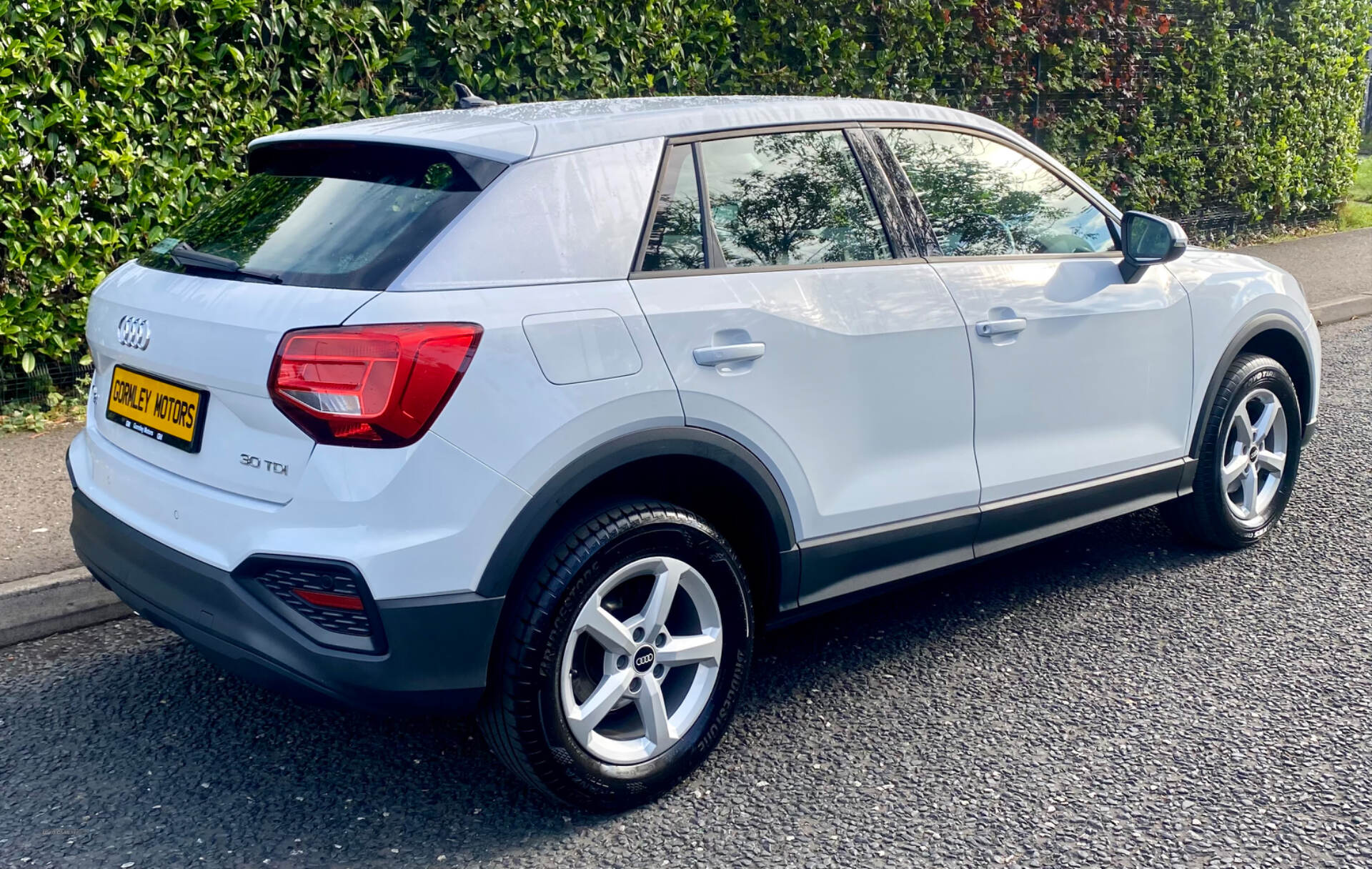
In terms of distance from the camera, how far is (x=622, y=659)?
3.00 meters

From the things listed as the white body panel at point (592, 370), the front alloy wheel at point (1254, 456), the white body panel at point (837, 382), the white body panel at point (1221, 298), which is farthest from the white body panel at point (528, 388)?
the front alloy wheel at point (1254, 456)

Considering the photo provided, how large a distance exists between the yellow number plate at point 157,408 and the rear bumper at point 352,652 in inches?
10.6

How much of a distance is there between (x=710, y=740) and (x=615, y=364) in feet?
3.41

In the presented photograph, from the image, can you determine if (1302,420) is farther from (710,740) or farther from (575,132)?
(575,132)

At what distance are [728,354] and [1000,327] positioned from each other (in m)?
1.05

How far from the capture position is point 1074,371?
12.8ft

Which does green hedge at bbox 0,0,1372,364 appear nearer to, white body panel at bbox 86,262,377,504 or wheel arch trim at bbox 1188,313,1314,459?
white body panel at bbox 86,262,377,504

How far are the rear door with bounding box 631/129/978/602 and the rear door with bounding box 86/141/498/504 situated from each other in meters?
0.59

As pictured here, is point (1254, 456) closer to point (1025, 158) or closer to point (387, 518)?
point (1025, 158)

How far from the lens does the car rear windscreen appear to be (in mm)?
2760

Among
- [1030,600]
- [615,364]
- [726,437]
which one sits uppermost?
[615,364]

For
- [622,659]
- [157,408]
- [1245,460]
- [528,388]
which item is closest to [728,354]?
[528,388]

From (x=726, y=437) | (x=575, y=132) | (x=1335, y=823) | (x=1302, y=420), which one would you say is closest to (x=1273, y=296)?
(x=1302, y=420)

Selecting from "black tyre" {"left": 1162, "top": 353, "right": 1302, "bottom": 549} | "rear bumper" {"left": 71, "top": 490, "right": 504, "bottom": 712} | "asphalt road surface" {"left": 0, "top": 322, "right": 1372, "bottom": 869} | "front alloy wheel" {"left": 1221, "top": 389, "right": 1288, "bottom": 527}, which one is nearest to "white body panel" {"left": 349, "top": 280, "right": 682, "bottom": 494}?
"rear bumper" {"left": 71, "top": 490, "right": 504, "bottom": 712}
